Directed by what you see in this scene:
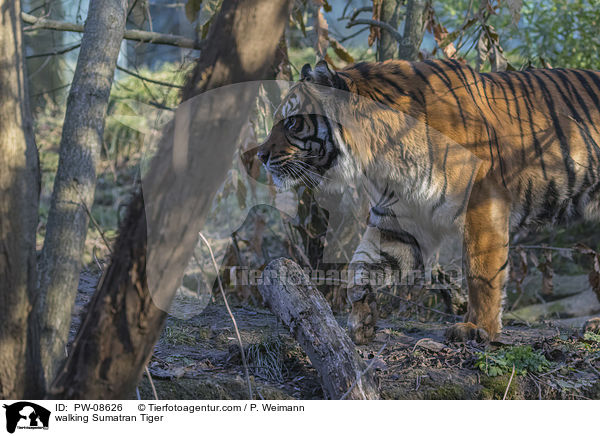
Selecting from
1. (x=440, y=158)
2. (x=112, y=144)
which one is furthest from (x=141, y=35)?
(x=112, y=144)

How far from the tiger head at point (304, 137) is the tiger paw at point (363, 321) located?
72cm

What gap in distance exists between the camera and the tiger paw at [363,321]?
2.90 metres

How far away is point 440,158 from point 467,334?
854 mm

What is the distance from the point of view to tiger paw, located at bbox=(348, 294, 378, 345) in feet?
9.51

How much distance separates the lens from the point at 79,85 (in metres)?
2.30

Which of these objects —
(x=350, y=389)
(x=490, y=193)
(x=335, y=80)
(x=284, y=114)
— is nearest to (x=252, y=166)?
(x=284, y=114)

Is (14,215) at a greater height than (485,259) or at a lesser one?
greater

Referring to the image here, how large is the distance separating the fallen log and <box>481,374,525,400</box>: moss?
530 mm

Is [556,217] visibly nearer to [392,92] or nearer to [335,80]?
[392,92]

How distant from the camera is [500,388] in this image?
7.77ft

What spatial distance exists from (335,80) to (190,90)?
53.9 inches

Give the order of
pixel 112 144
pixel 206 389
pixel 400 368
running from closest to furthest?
pixel 206 389
pixel 400 368
pixel 112 144
